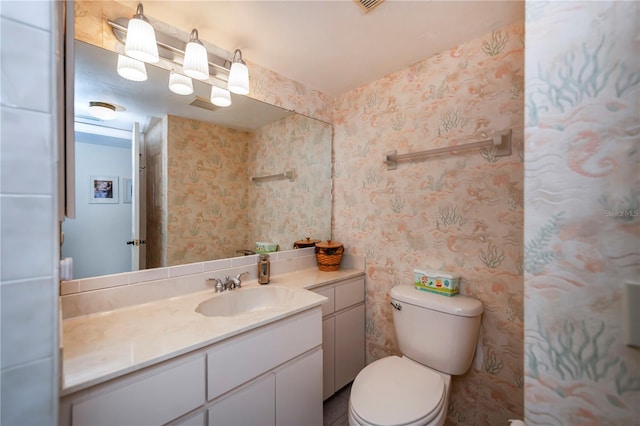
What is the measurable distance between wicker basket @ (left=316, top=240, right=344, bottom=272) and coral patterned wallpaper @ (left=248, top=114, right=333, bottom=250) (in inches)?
7.9

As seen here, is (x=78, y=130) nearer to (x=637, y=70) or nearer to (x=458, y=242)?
(x=637, y=70)

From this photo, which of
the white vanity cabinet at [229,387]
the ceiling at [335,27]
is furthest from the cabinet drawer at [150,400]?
the ceiling at [335,27]

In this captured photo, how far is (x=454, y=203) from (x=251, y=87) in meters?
1.45

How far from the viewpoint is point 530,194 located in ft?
1.68

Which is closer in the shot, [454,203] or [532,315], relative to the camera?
[532,315]

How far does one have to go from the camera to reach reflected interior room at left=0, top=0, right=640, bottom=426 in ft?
1.51

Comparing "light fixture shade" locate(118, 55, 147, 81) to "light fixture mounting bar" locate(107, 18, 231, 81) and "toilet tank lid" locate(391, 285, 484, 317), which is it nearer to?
"light fixture mounting bar" locate(107, 18, 231, 81)

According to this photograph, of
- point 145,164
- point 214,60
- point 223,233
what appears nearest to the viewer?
point 145,164

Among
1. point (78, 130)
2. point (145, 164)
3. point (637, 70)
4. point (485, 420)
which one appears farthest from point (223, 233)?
point (485, 420)

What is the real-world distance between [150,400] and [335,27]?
176 centimetres

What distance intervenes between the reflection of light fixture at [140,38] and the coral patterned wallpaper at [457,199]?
1.33 m

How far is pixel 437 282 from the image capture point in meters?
1.47

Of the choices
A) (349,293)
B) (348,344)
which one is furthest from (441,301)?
(348,344)

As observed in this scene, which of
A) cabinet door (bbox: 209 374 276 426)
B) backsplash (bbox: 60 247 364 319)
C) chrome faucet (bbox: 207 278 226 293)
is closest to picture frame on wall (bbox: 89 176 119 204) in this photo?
backsplash (bbox: 60 247 364 319)
